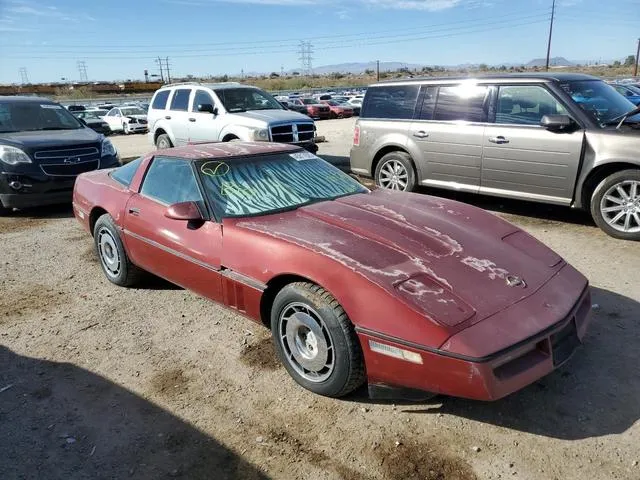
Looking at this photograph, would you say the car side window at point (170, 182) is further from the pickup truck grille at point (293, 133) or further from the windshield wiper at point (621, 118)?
the pickup truck grille at point (293, 133)

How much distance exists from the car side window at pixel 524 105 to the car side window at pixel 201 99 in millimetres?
6161

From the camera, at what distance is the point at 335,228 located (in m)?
3.33

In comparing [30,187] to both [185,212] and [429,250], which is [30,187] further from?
[429,250]

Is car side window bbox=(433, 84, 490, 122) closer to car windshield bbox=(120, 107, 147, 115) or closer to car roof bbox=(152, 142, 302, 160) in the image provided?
car roof bbox=(152, 142, 302, 160)

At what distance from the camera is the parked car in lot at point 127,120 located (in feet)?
85.1

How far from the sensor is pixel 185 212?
3553 mm

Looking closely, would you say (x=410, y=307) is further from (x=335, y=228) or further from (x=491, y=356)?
(x=335, y=228)

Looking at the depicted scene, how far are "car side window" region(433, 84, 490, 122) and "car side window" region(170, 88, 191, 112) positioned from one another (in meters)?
6.15

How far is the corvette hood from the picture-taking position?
271cm

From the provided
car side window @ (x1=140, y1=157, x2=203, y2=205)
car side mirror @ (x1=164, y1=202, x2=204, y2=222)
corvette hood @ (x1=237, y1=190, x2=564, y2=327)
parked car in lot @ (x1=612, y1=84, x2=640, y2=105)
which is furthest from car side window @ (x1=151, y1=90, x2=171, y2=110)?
parked car in lot @ (x1=612, y1=84, x2=640, y2=105)

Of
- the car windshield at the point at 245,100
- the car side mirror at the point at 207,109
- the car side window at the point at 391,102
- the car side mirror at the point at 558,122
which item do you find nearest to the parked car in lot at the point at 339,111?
the car windshield at the point at 245,100

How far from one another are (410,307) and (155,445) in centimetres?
155

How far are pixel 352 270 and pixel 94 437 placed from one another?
170 centimetres

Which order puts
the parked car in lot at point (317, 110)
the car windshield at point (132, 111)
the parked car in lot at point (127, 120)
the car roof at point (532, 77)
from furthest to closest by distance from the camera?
the parked car in lot at point (317, 110)
the car windshield at point (132, 111)
the parked car in lot at point (127, 120)
the car roof at point (532, 77)
